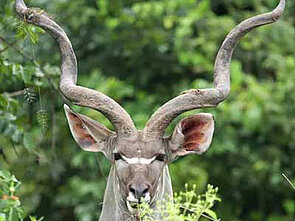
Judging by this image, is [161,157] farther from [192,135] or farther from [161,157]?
[192,135]

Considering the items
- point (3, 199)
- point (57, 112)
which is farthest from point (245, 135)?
point (3, 199)

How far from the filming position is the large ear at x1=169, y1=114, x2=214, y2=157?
22.4 feet

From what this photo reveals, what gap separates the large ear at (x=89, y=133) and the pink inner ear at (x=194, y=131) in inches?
17.3

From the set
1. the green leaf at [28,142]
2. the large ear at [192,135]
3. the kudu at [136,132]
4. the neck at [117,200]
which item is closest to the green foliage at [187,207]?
the kudu at [136,132]

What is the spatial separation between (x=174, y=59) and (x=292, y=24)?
1.40 metres

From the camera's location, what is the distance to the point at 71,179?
11.1m

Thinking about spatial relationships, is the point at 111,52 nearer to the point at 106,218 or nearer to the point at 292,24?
the point at 292,24

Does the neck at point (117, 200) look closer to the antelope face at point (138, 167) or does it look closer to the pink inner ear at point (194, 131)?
the antelope face at point (138, 167)

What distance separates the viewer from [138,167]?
257 inches

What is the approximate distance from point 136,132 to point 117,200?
43cm

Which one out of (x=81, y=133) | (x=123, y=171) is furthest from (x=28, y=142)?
(x=123, y=171)

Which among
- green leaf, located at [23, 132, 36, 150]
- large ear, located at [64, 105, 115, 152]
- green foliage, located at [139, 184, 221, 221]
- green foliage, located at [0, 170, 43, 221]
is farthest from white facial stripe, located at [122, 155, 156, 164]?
green foliage, located at [139, 184, 221, 221]

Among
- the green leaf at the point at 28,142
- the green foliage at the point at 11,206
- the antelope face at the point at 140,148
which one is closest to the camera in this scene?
the green foliage at the point at 11,206

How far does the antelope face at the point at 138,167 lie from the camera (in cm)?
639
